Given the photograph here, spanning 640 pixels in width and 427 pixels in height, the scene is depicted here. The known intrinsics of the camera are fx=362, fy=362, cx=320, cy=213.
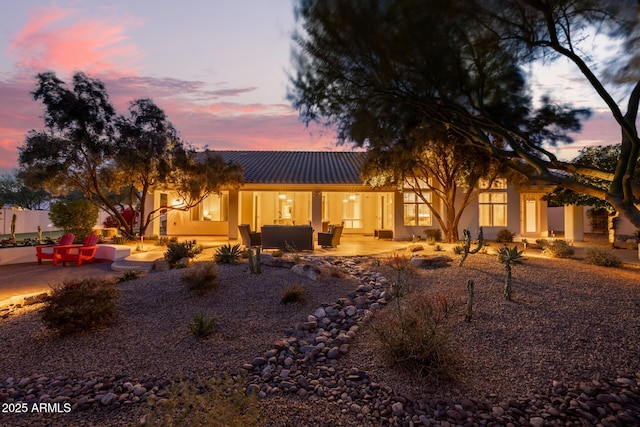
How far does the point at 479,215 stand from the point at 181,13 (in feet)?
49.4

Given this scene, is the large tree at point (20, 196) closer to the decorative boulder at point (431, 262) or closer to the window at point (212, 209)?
the window at point (212, 209)

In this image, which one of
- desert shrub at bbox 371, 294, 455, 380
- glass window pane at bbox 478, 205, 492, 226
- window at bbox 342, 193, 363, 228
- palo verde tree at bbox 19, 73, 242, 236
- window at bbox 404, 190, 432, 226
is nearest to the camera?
desert shrub at bbox 371, 294, 455, 380

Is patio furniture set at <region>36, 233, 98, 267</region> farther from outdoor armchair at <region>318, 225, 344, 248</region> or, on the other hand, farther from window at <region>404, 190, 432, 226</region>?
window at <region>404, 190, 432, 226</region>

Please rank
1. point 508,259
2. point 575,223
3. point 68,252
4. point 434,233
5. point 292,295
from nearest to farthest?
1. point 292,295
2. point 508,259
3. point 68,252
4. point 575,223
5. point 434,233

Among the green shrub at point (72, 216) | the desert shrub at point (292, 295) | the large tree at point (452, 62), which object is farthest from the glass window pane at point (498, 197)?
the green shrub at point (72, 216)

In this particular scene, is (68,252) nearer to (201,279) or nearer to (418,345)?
(201,279)

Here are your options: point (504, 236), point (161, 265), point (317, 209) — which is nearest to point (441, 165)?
point (504, 236)

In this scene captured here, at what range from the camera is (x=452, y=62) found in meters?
5.23

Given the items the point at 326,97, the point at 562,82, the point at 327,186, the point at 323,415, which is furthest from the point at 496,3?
the point at 327,186

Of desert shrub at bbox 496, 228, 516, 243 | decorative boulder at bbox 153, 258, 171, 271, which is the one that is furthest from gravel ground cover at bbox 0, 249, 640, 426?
desert shrub at bbox 496, 228, 516, 243

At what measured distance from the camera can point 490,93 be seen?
6.20 metres

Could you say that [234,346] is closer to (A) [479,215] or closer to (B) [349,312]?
(B) [349,312]

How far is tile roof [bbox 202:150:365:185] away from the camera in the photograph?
1702cm

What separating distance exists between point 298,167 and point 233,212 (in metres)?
4.74
